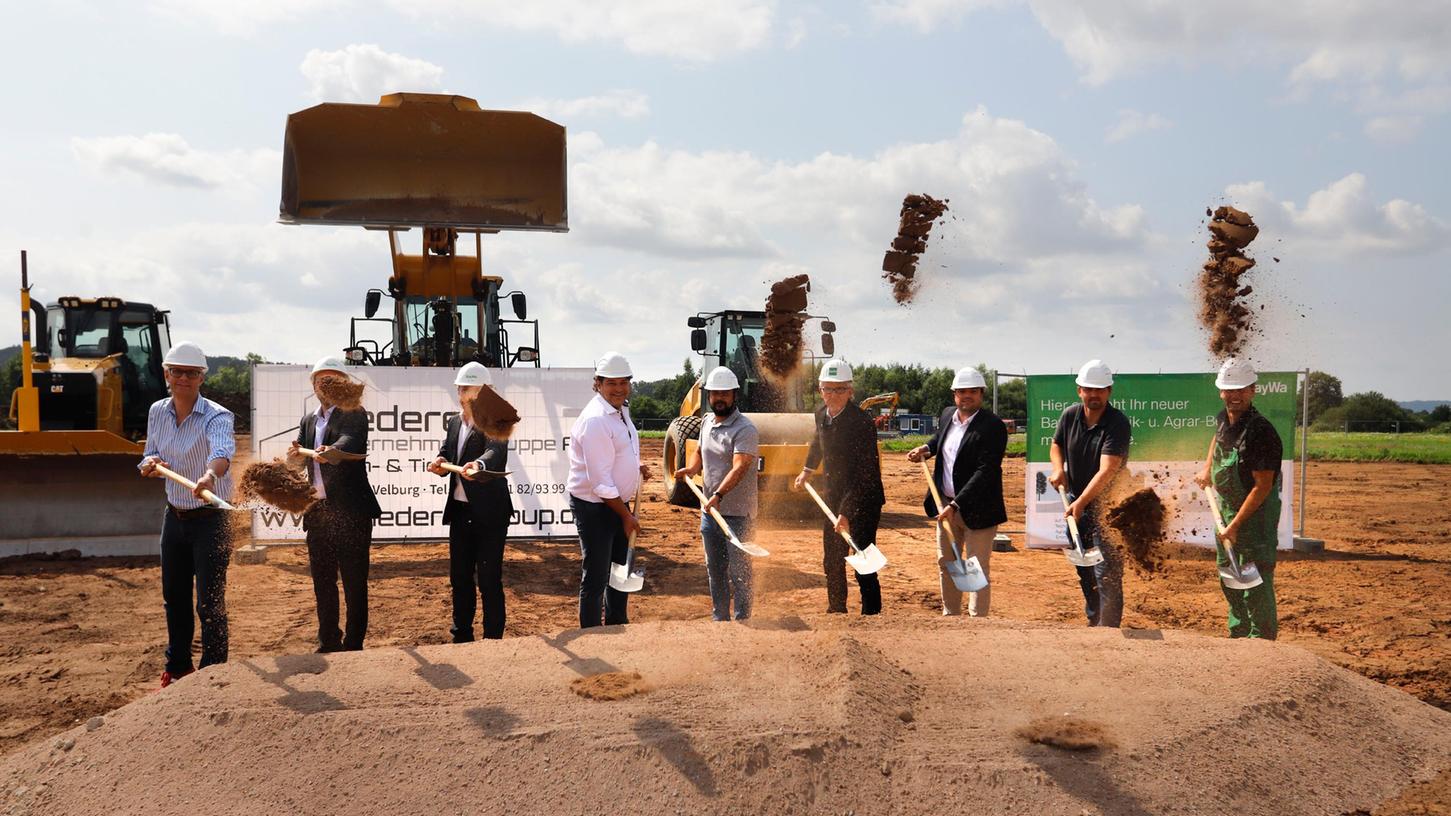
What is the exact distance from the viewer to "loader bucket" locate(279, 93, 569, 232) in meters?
10.8

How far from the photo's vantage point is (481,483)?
6121 mm

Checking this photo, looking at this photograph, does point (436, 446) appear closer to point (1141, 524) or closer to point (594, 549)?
point (594, 549)

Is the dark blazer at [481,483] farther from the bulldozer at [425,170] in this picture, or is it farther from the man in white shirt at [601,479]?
the bulldozer at [425,170]

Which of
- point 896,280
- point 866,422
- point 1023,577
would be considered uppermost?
point 896,280

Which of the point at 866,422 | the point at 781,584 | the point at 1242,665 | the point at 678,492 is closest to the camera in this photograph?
the point at 1242,665

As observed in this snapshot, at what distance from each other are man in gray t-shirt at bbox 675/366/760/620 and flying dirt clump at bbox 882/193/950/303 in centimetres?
304

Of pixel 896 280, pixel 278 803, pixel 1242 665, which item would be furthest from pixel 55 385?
pixel 1242 665

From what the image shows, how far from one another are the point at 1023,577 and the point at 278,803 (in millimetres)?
7841

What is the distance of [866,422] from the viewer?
268 inches

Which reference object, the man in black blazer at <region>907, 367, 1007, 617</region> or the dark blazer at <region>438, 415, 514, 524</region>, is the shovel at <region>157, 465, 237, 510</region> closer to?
the dark blazer at <region>438, 415, 514, 524</region>

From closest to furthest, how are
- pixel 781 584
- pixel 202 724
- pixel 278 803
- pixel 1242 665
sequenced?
1. pixel 278 803
2. pixel 202 724
3. pixel 1242 665
4. pixel 781 584

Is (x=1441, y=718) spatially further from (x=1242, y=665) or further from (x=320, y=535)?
(x=320, y=535)

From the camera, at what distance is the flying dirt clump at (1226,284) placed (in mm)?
8562

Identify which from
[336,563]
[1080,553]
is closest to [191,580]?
[336,563]
